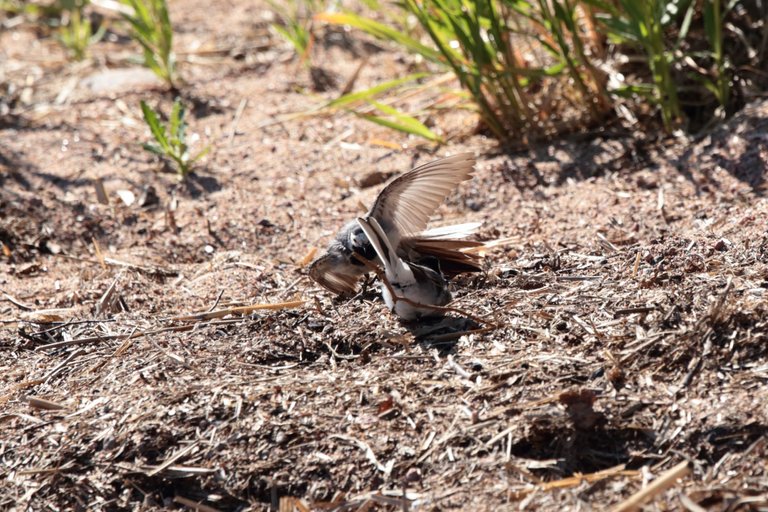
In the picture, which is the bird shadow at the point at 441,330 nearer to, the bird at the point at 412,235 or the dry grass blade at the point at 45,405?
the bird at the point at 412,235

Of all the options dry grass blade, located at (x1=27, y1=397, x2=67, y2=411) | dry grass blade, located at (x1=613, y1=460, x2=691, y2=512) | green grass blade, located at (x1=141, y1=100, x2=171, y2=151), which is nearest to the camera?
dry grass blade, located at (x1=613, y1=460, x2=691, y2=512)

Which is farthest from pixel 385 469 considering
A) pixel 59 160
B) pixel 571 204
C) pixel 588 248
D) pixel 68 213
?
pixel 59 160

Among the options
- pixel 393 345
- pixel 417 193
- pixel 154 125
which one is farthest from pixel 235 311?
pixel 154 125

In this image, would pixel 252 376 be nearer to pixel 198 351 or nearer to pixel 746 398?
pixel 198 351

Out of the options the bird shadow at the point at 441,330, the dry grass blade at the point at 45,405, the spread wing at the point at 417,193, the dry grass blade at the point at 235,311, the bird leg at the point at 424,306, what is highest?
the spread wing at the point at 417,193

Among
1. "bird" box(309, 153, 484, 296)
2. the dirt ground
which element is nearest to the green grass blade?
the dirt ground

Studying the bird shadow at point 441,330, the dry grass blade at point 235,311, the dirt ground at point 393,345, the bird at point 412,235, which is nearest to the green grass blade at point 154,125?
the dirt ground at point 393,345

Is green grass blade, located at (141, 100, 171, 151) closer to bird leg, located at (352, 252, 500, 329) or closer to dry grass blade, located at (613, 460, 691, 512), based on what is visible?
bird leg, located at (352, 252, 500, 329)
